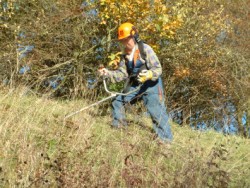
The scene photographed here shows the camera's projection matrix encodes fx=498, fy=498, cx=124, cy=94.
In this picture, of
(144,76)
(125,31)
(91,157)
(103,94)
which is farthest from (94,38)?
(91,157)

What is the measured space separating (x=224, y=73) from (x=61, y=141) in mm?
10600

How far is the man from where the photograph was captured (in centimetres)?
617

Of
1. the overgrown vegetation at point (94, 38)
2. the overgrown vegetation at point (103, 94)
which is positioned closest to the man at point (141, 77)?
the overgrown vegetation at point (103, 94)

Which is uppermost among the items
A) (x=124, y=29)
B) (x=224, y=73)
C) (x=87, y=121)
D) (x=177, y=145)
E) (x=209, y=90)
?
(x=124, y=29)

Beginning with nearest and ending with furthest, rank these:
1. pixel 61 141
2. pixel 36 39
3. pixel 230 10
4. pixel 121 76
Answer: pixel 61 141 → pixel 121 76 → pixel 36 39 → pixel 230 10

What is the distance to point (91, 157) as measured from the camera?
450 cm

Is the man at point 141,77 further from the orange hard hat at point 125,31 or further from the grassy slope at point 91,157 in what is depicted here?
the grassy slope at point 91,157

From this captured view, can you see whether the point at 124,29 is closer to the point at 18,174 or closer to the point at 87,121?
the point at 87,121

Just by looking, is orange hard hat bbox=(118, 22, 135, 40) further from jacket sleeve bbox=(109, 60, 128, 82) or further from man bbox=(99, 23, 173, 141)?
jacket sleeve bbox=(109, 60, 128, 82)

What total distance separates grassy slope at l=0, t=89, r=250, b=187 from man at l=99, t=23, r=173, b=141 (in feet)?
1.01

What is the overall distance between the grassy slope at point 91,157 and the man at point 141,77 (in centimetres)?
31

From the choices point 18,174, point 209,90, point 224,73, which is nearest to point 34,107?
point 18,174

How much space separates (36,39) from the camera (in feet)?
37.3

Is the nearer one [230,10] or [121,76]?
[121,76]
